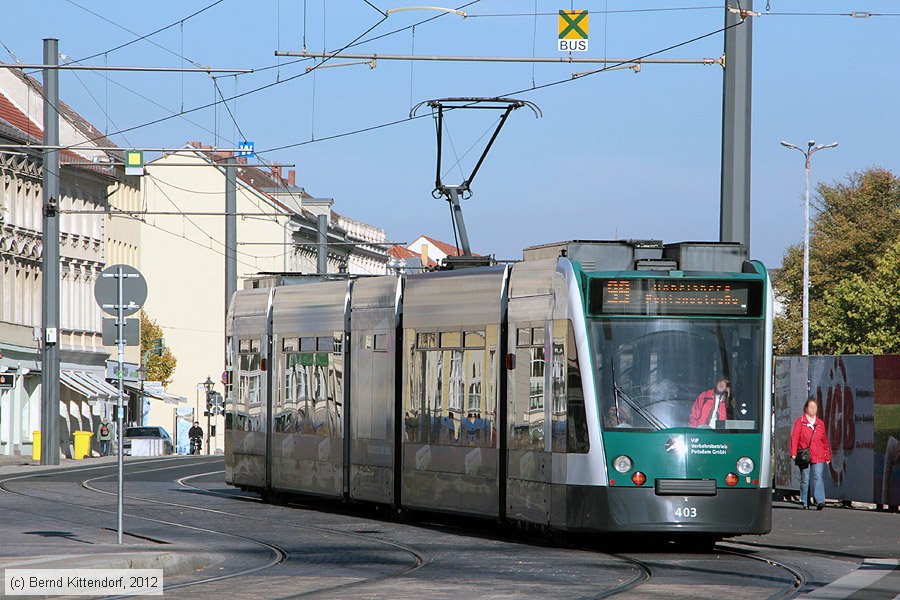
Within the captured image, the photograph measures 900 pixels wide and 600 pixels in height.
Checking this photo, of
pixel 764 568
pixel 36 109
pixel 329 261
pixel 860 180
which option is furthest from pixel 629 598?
pixel 329 261

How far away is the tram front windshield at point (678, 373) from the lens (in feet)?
58.0

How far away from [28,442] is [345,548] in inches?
1893

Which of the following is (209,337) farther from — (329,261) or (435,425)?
(435,425)

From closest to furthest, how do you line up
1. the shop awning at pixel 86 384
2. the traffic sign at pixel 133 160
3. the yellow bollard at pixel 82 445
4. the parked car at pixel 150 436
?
1. the traffic sign at pixel 133 160
2. the yellow bollard at pixel 82 445
3. the shop awning at pixel 86 384
4. the parked car at pixel 150 436

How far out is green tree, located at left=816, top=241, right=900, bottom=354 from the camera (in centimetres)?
8038

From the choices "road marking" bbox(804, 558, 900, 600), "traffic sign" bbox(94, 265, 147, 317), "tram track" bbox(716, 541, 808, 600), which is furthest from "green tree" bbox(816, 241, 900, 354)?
"traffic sign" bbox(94, 265, 147, 317)

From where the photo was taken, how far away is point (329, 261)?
112 m

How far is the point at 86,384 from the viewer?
70.4 metres

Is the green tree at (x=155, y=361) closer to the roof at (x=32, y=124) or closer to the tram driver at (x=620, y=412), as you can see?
the roof at (x=32, y=124)

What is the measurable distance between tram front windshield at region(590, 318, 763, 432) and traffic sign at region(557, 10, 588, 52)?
6925 mm

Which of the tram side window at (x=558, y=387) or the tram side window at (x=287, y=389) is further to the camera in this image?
the tram side window at (x=287, y=389)

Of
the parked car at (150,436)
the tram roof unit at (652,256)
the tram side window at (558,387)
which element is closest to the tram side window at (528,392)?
the tram side window at (558,387)

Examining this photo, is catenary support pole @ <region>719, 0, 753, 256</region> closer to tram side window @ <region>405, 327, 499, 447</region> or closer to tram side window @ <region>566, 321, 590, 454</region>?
tram side window @ <region>405, 327, 499, 447</region>

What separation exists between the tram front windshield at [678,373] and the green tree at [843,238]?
245ft
